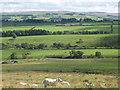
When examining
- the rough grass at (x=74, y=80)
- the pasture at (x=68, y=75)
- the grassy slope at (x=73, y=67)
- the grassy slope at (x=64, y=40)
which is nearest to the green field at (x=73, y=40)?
the grassy slope at (x=64, y=40)

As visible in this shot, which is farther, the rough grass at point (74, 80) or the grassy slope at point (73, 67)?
the grassy slope at point (73, 67)

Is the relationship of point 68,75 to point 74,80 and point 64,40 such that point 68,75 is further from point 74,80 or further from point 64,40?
point 64,40

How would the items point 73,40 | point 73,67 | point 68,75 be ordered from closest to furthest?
1. point 68,75
2. point 73,67
3. point 73,40

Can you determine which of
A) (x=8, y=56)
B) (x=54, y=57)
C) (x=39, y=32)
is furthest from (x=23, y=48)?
(x=39, y=32)

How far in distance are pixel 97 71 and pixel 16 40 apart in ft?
283

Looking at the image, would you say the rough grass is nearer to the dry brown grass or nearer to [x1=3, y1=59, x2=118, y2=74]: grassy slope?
the dry brown grass

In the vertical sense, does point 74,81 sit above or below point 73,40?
above

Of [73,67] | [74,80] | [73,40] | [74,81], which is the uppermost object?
[74,81]

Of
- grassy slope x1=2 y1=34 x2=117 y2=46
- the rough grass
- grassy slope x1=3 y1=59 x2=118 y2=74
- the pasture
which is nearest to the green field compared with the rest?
grassy slope x1=2 y1=34 x2=117 y2=46

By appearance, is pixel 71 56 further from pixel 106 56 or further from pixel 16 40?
pixel 16 40

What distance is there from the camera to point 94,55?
3265 inches

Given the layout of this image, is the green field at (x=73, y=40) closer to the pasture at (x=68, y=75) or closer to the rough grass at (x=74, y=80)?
Answer: the pasture at (x=68, y=75)

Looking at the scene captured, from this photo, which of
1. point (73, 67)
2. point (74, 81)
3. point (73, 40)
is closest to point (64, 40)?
point (73, 40)

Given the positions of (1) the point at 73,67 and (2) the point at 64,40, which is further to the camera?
(2) the point at 64,40
